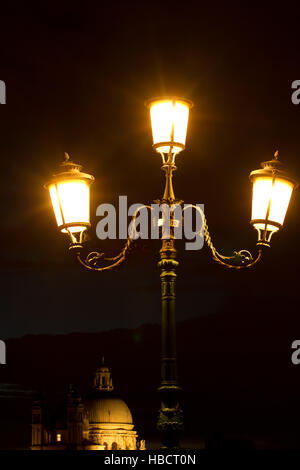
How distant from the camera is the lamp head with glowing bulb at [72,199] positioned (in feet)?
29.8

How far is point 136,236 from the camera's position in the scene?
9.15 meters

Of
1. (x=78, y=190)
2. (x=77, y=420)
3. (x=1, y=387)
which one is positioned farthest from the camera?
(x=77, y=420)

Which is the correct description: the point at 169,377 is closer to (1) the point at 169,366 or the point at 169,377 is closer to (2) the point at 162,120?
(1) the point at 169,366

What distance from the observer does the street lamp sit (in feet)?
27.9

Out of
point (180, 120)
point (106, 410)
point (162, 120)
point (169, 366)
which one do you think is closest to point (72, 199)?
point (162, 120)

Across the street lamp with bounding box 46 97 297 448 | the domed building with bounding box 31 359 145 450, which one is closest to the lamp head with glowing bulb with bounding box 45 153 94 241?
the street lamp with bounding box 46 97 297 448

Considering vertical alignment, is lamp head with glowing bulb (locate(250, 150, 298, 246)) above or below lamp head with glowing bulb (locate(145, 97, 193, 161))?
below

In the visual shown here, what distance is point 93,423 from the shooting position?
115 metres

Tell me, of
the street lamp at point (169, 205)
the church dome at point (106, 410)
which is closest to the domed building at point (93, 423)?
the church dome at point (106, 410)

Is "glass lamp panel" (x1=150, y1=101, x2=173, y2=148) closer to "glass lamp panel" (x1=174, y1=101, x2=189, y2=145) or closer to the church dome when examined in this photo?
"glass lamp panel" (x1=174, y1=101, x2=189, y2=145)

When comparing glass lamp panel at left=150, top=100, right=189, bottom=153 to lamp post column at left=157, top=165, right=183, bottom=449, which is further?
glass lamp panel at left=150, top=100, right=189, bottom=153
